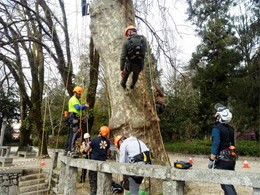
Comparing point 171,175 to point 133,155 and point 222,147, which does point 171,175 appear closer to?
point 133,155

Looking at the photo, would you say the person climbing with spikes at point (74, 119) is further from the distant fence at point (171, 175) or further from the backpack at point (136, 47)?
the distant fence at point (171, 175)

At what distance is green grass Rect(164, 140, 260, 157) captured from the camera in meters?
19.7

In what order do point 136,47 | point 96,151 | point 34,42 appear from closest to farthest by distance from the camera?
point 136,47 → point 96,151 → point 34,42

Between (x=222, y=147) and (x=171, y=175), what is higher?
(x=222, y=147)

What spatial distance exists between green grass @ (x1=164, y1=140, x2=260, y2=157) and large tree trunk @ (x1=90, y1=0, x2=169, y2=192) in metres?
14.5

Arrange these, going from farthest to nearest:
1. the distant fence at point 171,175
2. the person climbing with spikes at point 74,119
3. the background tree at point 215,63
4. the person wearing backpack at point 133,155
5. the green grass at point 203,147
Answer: the background tree at point 215,63 → the green grass at point 203,147 → the person climbing with spikes at point 74,119 → the person wearing backpack at point 133,155 → the distant fence at point 171,175

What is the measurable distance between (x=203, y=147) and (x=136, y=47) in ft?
55.6

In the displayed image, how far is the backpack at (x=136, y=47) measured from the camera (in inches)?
196

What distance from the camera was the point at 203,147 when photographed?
2073 centimetres

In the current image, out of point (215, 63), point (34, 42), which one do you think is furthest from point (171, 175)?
point (215, 63)

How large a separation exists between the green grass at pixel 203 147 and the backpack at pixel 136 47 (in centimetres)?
1656

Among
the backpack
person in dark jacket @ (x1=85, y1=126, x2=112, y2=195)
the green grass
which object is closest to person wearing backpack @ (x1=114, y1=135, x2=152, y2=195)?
the backpack

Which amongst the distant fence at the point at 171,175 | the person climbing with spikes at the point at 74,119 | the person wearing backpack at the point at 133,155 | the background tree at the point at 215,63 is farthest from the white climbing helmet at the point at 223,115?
the background tree at the point at 215,63

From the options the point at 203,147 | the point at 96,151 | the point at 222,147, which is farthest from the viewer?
the point at 203,147
